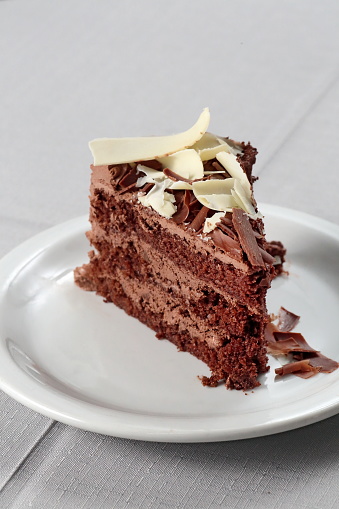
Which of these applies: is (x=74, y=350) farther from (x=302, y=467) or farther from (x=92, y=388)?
(x=302, y=467)

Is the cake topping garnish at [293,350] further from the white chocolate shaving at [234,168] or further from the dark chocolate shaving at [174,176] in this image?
the dark chocolate shaving at [174,176]

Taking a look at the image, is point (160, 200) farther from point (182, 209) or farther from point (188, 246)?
point (188, 246)

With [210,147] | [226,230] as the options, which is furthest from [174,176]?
[226,230]

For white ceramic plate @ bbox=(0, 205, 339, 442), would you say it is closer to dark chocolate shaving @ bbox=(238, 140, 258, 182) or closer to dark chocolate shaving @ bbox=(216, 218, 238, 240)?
dark chocolate shaving @ bbox=(238, 140, 258, 182)

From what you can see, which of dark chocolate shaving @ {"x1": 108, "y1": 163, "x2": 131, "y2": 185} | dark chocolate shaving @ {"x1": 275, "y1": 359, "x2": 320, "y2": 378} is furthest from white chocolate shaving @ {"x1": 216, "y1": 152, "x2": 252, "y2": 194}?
dark chocolate shaving @ {"x1": 275, "y1": 359, "x2": 320, "y2": 378}

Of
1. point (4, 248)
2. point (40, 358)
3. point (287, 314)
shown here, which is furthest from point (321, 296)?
point (4, 248)

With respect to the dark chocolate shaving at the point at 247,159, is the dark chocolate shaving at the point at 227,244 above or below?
below

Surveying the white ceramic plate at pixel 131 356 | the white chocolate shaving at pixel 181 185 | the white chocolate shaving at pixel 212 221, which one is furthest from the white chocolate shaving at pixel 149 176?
the white ceramic plate at pixel 131 356
